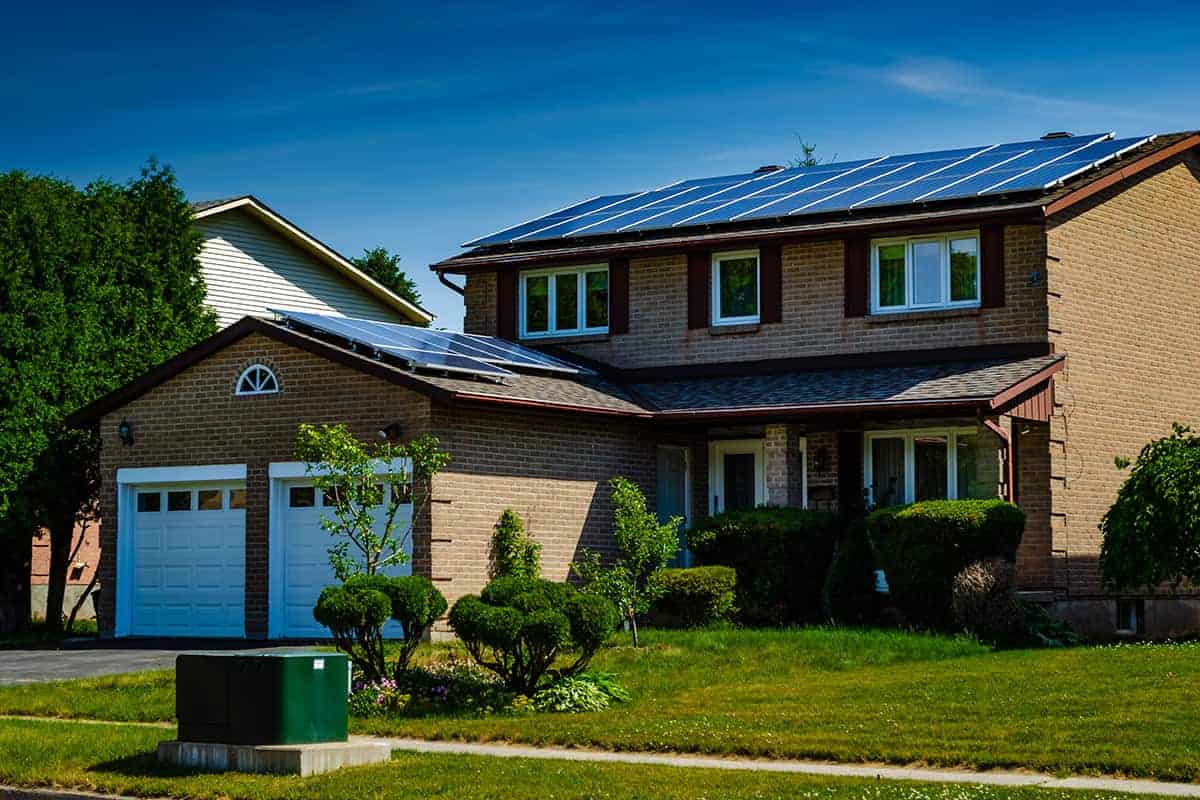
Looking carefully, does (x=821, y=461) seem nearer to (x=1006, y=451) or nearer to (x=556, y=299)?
(x=1006, y=451)

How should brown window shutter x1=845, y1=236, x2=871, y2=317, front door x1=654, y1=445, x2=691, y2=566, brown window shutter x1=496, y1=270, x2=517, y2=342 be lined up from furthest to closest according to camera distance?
brown window shutter x1=496, y1=270, x2=517, y2=342
front door x1=654, y1=445, x2=691, y2=566
brown window shutter x1=845, y1=236, x2=871, y2=317

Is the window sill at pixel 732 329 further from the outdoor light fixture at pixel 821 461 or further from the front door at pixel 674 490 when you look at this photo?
the outdoor light fixture at pixel 821 461

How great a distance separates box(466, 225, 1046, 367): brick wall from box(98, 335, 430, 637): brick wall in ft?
23.3

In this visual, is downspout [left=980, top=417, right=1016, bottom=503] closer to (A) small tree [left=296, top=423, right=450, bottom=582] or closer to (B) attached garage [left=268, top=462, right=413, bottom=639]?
(A) small tree [left=296, top=423, right=450, bottom=582]

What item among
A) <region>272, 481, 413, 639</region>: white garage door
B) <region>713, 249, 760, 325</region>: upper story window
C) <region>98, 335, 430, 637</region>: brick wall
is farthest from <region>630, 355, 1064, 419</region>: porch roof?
<region>272, 481, 413, 639</region>: white garage door

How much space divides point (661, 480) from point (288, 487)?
656 cm

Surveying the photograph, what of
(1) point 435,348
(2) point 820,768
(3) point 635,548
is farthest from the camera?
(1) point 435,348

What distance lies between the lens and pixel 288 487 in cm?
2700

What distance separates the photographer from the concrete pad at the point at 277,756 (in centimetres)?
1492

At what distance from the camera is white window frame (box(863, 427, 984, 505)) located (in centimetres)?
2820

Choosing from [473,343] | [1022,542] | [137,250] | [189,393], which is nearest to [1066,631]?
[1022,542]

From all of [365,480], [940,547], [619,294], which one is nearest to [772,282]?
[619,294]

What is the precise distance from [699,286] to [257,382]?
8177 mm

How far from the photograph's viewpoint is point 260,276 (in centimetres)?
4297
